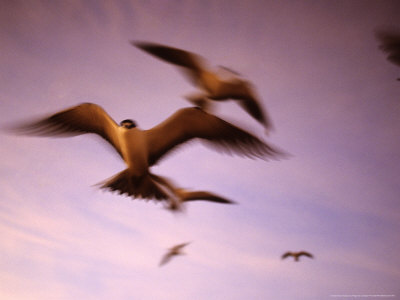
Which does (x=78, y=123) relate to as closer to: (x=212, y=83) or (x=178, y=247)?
(x=212, y=83)

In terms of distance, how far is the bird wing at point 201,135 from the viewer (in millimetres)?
2600

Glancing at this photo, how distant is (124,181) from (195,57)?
1.67m

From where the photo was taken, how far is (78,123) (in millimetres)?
3090

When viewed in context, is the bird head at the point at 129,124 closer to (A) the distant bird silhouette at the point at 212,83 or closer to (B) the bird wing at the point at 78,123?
(B) the bird wing at the point at 78,123

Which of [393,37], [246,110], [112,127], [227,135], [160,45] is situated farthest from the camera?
[112,127]

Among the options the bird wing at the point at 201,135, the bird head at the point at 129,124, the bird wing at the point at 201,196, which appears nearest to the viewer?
the bird wing at the point at 201,135

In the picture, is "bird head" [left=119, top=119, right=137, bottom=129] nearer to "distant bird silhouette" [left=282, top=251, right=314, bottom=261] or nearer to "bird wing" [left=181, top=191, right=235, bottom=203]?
"bird wing" [left=181, top=191, right=235, bottom=203]

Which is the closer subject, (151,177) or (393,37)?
(393,37)

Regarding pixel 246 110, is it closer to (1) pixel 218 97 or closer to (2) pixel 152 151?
(1) pixel 218 97

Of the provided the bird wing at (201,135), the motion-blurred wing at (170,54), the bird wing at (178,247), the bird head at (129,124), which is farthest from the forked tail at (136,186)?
the bird wing at (178,247)

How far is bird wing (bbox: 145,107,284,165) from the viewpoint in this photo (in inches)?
102

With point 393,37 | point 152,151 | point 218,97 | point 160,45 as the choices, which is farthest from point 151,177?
point 393,37

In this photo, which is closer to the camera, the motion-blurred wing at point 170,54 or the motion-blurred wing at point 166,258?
the motion-blurred wing at point 170,54

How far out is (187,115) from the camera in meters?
2.93
